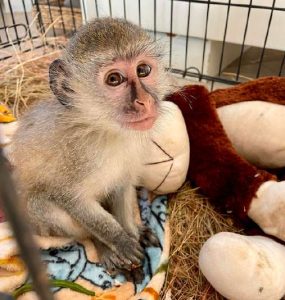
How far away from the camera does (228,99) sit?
1.56 meters

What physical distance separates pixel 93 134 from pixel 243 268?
24.4 inches

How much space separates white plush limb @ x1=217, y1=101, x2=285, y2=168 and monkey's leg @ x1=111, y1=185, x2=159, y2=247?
51 cm

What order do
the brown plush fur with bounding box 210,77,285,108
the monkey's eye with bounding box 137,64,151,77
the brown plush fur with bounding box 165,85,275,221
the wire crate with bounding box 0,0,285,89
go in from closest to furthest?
1. the monkey's eye with bounding box 137,64,151,77
2. the brown plush fur with bounding box 165,85,275,221
3. the brown plush fur with bounding box 210,77,285,108
4. the wire crate with bounding box 0,0,285,89

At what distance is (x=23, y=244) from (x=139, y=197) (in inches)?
49.0

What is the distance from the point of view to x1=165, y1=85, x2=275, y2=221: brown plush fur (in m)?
1.34

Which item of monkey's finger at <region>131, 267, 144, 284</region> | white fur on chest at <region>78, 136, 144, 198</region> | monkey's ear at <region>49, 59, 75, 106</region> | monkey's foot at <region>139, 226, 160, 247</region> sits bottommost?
monkey's foot at <region>139, 226, 160, 247</region>

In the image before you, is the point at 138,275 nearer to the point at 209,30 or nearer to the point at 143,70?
the point at 143,70

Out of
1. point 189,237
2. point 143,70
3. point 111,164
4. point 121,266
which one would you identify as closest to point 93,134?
point 111,164

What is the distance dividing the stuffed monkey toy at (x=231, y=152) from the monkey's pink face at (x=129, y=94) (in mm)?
260

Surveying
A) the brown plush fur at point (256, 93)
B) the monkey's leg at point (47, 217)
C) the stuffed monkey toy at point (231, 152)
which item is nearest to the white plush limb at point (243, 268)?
the stuffed monkey toy at point (231, 152)

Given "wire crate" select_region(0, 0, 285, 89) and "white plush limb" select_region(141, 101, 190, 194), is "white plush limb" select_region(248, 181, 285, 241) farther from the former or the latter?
"wire crate" select_region(0, 0, 285, 89)

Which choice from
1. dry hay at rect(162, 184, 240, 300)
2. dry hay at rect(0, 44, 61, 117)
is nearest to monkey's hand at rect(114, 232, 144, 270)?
dry hay at rect(162, 184, 240, 300)

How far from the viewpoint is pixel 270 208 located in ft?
3.98

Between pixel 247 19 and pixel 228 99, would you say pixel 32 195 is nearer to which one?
pixel 228 99
